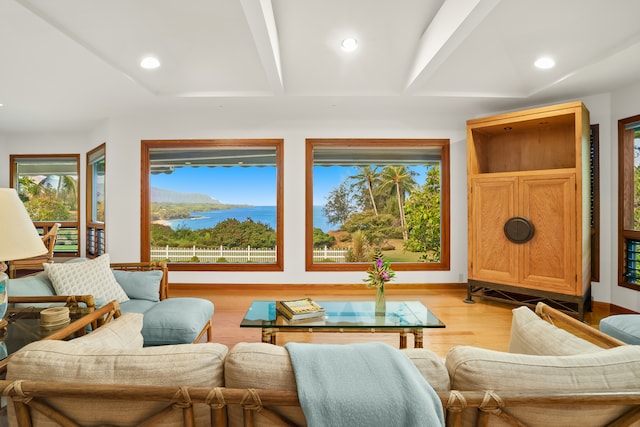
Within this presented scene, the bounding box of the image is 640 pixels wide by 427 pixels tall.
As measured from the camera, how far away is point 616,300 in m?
3.82

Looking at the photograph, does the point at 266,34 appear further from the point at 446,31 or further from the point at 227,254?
the point at 227,254

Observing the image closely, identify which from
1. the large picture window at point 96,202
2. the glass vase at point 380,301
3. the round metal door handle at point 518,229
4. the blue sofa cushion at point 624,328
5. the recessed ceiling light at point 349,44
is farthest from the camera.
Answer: the large picture window at point 96,202

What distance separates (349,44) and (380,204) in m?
2.30

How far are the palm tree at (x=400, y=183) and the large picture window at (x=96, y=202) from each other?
13.3 ft

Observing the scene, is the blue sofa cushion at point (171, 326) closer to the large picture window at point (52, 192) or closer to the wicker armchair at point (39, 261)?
the wicker armchair at point (39, 261)

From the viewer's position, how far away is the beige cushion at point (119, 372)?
905 millimetres

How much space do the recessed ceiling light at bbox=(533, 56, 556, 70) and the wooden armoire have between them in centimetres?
46

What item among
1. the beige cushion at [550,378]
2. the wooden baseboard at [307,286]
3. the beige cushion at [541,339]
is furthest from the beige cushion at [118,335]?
the wooden baseboard at [307,286]

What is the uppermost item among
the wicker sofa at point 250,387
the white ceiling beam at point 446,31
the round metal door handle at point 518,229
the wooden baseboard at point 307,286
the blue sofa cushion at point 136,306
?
the white ceiling beam at point 446,31

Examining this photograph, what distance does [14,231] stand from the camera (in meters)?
1.45

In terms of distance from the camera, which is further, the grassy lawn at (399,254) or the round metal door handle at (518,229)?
the grassy lawn at (399,254)

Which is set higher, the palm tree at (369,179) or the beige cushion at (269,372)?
the palm tree at (369,179)

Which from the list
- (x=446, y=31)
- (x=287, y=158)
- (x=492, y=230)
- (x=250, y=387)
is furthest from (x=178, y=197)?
(x=250, y=387)

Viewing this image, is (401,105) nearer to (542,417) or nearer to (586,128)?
(586,128)
